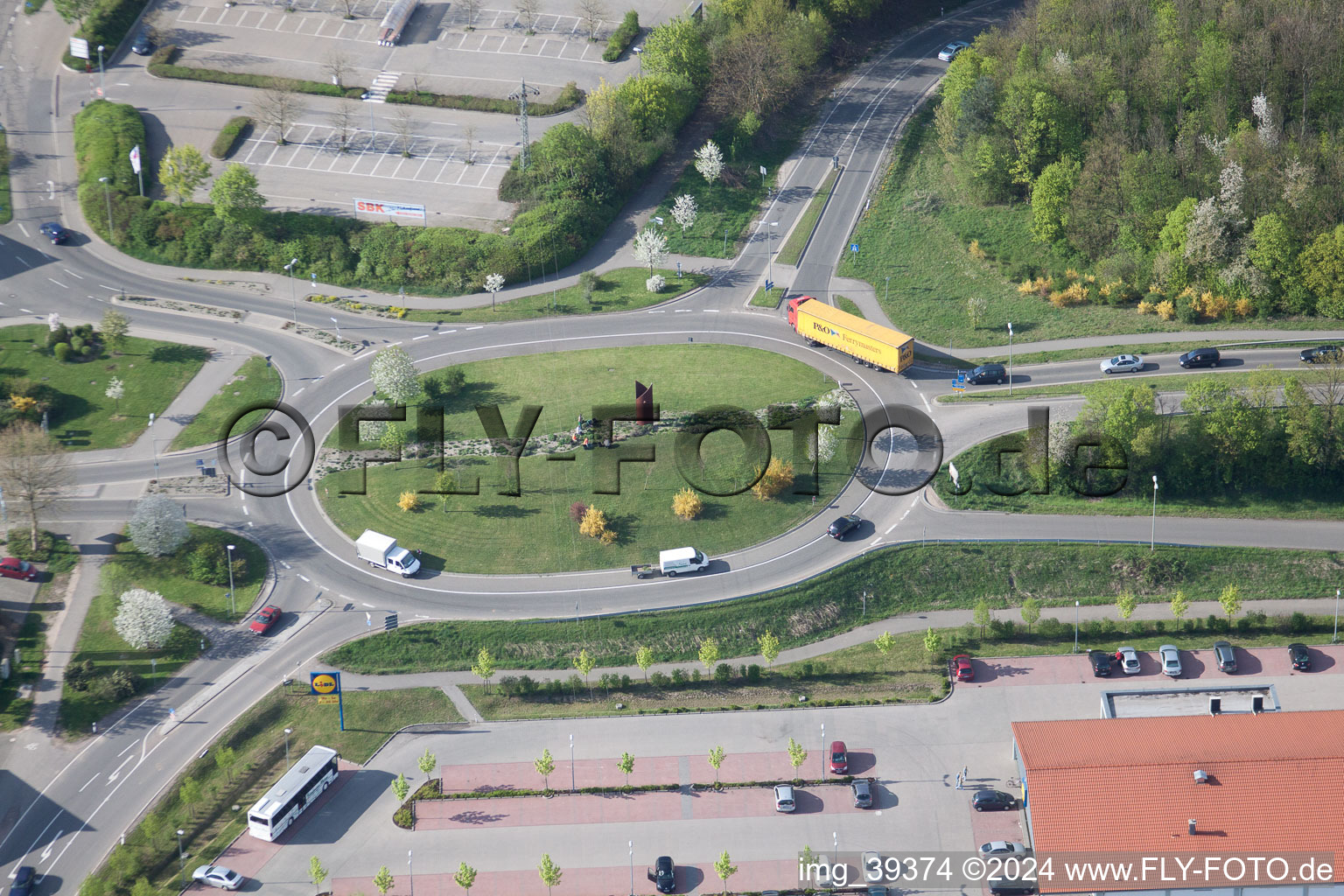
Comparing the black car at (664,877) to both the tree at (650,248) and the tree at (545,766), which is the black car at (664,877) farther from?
the tree at (650,248)

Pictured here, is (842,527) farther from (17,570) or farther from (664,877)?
(17,570)

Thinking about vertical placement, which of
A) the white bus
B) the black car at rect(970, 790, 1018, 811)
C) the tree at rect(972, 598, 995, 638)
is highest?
the tree at rect(972, 598, 995, 638)

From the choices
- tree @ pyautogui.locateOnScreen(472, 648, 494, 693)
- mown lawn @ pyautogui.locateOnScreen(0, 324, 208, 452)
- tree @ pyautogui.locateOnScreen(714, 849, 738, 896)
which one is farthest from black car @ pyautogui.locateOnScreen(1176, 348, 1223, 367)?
mown lawn @ pyautogui.locateOnScreen(0, 324, 208, 452)

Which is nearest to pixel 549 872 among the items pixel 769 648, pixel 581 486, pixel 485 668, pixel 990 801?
pixel 485 668

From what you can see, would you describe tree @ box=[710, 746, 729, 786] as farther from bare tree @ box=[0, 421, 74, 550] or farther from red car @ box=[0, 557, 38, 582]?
bare tree @ box=[0, 421, 74, 550]

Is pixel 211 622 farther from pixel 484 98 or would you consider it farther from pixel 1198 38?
pixel 1198 38

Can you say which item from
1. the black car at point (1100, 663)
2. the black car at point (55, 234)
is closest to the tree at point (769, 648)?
the black car at point (1100, 663)
